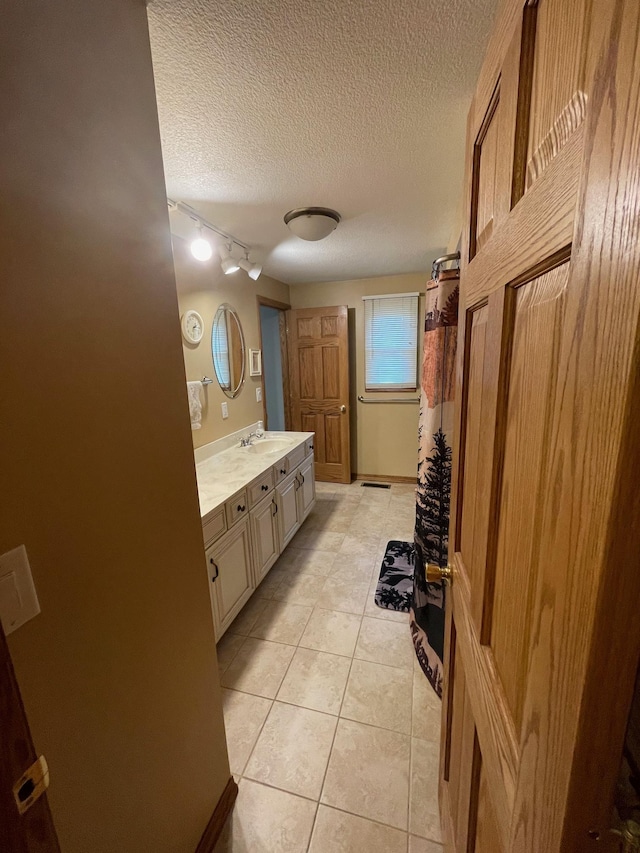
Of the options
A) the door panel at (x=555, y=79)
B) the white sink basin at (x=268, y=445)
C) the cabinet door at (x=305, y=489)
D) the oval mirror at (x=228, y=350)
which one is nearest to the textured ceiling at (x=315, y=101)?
the door panel at (x=555, y=79)

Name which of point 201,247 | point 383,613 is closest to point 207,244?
point 201,247

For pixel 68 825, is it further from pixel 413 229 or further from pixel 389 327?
pixel 389 327

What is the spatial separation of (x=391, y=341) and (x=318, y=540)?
2.25m

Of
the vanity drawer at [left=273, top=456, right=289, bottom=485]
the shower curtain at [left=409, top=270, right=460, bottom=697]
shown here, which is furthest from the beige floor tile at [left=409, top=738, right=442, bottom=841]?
the vanity drawer at [left=273, top=456, right=289, bottom=485]

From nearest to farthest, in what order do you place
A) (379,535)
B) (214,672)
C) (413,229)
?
(214,672)
(413,229)
(379,535)

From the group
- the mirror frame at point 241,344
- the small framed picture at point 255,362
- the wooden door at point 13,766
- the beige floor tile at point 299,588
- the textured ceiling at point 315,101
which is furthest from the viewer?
the small framed picture at point 255,362

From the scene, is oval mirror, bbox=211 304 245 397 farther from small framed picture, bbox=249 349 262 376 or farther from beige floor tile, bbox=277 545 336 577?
beige floor tile, bbox=277 545 336 577

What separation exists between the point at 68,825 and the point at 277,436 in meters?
2.56

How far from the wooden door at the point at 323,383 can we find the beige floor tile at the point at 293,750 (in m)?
2.71

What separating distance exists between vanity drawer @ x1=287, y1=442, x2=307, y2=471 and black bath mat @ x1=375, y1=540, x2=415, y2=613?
3.22 ft

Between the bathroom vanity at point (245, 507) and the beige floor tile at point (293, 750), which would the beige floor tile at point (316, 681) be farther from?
the bathroom vanity at point (245, 507)

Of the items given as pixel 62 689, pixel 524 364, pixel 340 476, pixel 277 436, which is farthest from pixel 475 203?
pixel 340 476

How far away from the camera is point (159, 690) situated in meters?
0.91

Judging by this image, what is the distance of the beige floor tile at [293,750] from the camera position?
130 centimetres
